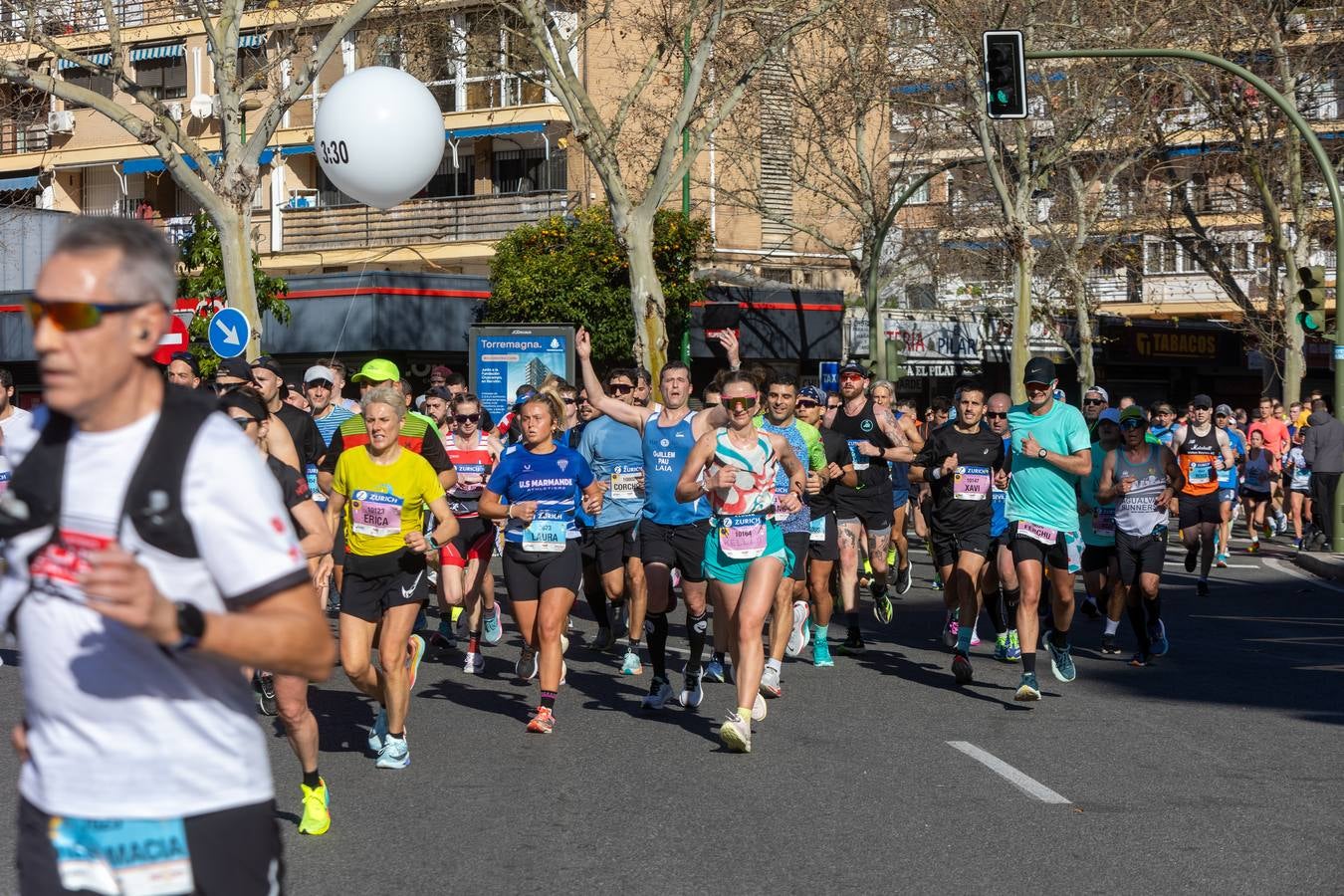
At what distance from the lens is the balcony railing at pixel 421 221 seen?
126 feet

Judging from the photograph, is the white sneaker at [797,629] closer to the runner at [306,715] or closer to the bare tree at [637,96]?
the runner at [306,715]

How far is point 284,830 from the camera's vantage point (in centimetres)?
709

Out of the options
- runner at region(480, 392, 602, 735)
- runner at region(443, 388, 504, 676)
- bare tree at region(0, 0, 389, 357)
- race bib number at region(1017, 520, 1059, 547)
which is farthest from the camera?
bare tree at region(0, 0, 389, 357)

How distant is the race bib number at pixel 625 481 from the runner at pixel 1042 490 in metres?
2.59

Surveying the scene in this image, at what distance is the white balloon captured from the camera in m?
13.3

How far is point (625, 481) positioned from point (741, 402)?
3010mm

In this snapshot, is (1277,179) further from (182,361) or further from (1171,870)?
(1171,870)

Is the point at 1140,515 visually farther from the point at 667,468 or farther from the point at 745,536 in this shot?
the point at 745,536

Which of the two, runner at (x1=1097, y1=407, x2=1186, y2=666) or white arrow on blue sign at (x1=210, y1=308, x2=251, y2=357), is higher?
white arrow on blue sign at (x1=210, y1=308, x2=251, y2=357)

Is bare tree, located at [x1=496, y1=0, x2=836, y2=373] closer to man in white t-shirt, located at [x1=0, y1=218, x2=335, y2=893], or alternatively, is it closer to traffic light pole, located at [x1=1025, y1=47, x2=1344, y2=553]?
traffic light pole, located at [x1=1025, y1=47, x2=1344, y2=553]

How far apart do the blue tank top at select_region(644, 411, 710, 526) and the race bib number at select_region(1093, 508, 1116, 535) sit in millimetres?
3760

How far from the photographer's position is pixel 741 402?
9305 mm

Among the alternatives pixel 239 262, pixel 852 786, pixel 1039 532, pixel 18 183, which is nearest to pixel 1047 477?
Result: pixel 1039 532

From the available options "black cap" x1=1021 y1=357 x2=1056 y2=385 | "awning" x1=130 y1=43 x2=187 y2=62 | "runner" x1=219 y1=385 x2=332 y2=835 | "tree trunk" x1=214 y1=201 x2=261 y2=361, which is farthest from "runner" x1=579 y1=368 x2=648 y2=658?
"awning" x1=130 y1=43 x2=187 y2=62
